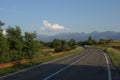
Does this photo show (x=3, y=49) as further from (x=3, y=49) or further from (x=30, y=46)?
(x=30, y=46)

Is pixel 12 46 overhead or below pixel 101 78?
overhead

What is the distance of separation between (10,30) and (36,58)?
4.67 metres

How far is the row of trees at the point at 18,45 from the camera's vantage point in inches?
1408

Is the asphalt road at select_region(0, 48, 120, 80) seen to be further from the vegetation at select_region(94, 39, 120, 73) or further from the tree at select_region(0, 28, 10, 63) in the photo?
the tree at select_region(0, 28, 10, 63)

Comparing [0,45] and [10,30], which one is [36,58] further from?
[0,45]

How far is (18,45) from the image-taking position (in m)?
39.2

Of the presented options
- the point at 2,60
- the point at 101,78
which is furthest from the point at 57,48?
the point at 101,78

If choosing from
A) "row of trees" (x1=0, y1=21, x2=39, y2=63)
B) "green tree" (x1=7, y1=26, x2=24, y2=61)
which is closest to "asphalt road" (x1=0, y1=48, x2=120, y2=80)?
"row of trees" (x1=0, y1=21, x2=39, y2=63)

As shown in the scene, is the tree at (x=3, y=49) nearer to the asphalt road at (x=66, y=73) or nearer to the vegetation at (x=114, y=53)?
the asphalt road at (x=66, y=73)

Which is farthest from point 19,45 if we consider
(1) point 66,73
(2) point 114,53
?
(2) point 114,53

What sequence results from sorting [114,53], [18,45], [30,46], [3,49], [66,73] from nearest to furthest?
[66,73], [3,49], [18,45], [30,46], [114,53]

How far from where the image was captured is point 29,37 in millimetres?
42188

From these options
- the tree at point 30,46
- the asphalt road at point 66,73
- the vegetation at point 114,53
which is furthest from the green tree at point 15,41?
the vegetation at point 114,53

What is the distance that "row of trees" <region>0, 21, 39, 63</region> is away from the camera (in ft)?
117
